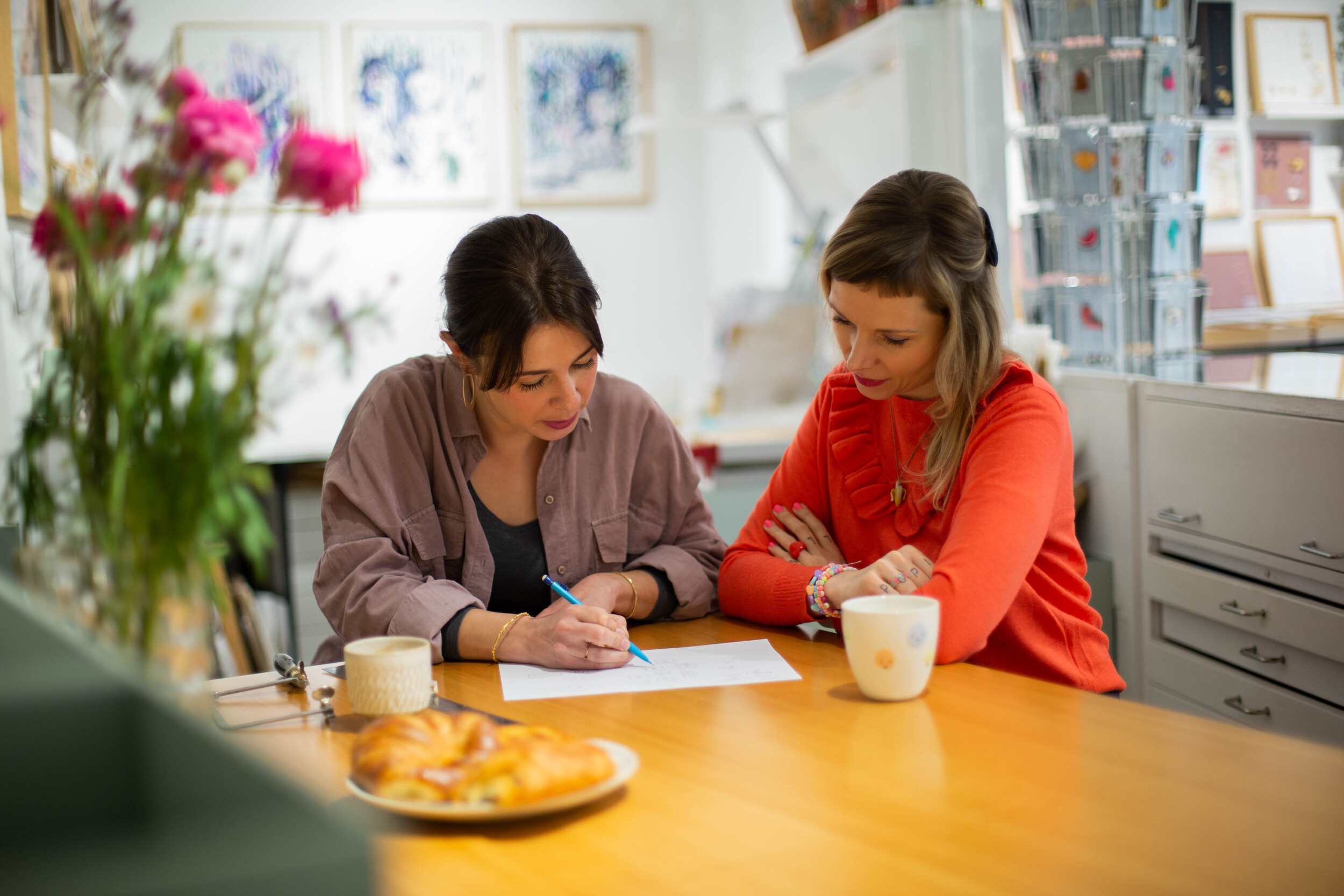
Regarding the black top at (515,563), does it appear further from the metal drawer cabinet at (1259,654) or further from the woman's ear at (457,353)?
the metal drawer cabinet at (1259,654)

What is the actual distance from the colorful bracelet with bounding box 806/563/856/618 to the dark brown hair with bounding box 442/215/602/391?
405mm

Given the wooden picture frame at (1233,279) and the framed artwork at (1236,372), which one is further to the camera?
the wooden picture frame at (1233,279)

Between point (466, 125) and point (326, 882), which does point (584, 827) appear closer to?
point (326, 882)

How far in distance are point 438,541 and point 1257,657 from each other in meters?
1.50

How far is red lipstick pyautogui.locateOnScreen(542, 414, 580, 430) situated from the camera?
150 cm

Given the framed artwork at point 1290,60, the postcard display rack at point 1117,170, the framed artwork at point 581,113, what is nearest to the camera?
the postcard display rack at point 1117,170

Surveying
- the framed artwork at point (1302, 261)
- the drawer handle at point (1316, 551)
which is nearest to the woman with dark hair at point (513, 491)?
the drawer handle at point (1316, 551)

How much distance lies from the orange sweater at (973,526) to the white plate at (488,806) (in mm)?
525

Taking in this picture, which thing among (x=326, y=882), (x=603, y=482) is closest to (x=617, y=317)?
(x=603, y=482)

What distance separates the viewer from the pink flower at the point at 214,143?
0.72 meters

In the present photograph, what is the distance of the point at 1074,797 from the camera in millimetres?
872

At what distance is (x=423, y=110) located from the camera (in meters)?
4.50

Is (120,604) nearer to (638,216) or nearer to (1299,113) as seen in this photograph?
(638,216)

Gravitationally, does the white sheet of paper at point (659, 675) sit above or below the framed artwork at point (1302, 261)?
below
